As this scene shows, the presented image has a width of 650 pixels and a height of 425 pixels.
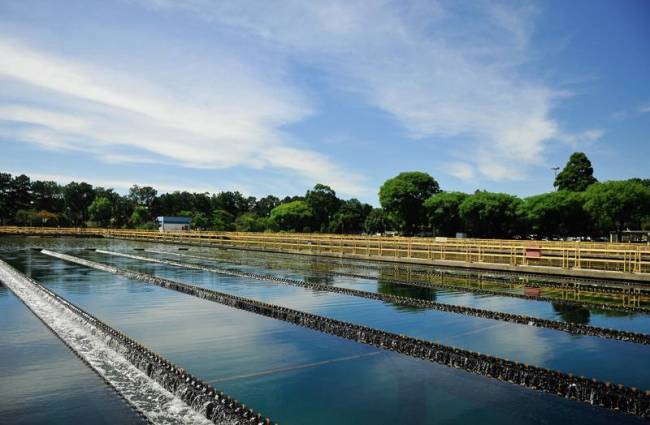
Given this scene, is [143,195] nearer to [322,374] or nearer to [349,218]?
[349,218]

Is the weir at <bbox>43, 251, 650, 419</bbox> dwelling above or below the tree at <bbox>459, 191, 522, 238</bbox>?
below

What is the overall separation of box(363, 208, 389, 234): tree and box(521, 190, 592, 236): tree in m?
52.6

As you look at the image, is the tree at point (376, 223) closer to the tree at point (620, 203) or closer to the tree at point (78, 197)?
the tree at point (620, 203)

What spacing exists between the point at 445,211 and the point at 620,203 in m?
23.2

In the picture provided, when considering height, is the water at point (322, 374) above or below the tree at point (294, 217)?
below

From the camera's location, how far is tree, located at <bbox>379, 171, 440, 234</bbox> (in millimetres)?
77312

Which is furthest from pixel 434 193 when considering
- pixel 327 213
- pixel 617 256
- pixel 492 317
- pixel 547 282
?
pixel 492 317

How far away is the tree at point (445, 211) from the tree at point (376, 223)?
1574 inches

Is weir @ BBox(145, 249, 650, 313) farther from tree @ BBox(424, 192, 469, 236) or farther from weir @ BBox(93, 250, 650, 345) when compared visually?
tree @ BBox(424, 192, 469, 236)

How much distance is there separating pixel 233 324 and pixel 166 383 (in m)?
4.75

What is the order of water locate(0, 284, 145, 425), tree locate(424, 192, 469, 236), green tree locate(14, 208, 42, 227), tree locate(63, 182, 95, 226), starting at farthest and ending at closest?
tree locate(63, 182, 95, 226), green tree locate(14, 208, 42, 227), tree locate(424, 192, 469, 236), water locate(0, 284, 145, 425)

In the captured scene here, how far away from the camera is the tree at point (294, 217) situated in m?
107

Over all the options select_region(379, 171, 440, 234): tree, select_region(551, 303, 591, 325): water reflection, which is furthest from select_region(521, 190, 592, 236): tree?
select_region(551, 303, 591, 325): water reflection

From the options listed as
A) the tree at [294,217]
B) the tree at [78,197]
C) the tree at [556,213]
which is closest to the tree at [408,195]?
the tree at [556,213]
